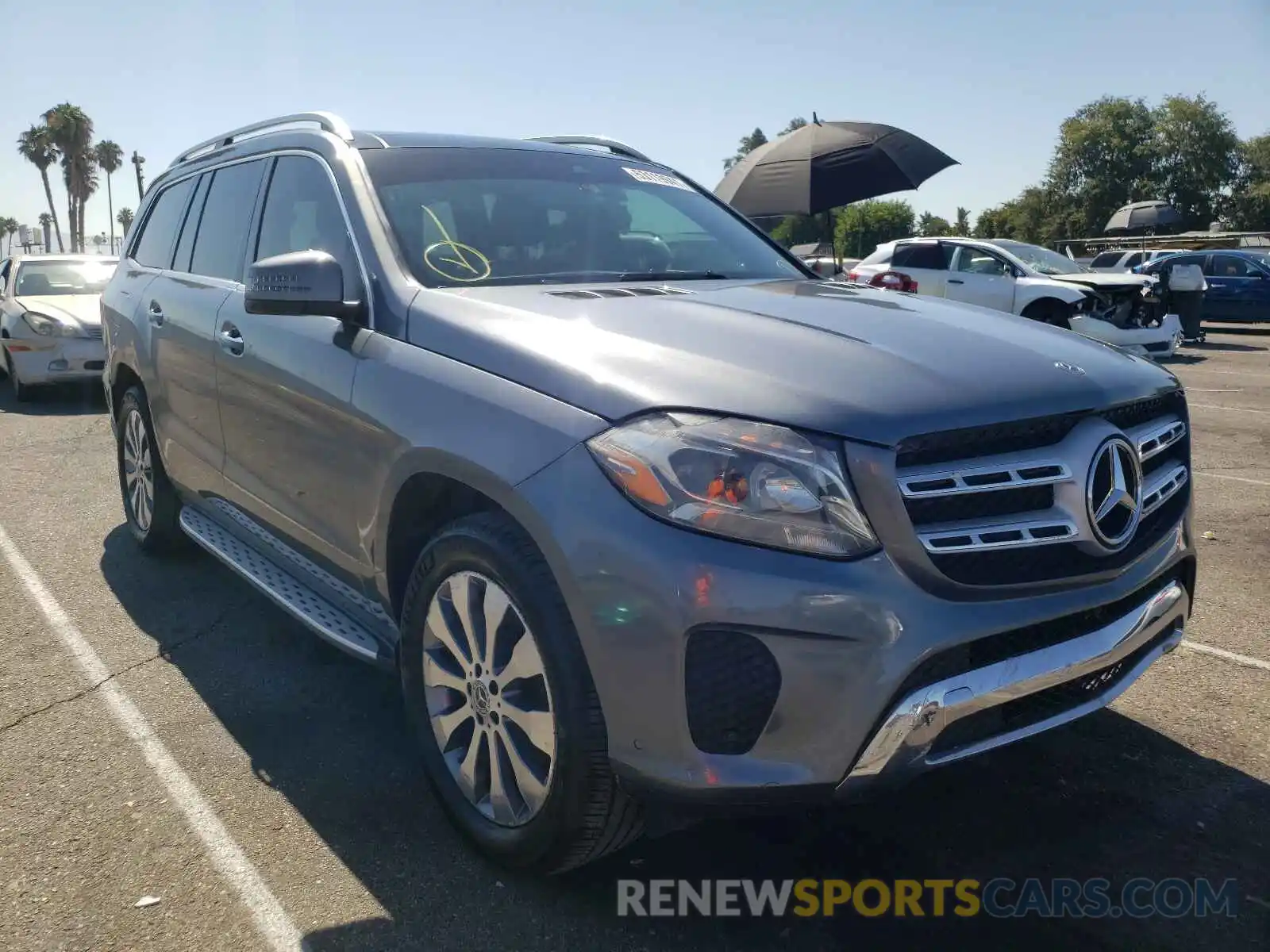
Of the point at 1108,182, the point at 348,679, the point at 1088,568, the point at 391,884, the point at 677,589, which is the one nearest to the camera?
the point at 677,589

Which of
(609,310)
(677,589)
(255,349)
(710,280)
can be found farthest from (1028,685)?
(255,349)

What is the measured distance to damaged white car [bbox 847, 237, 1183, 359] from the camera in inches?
581

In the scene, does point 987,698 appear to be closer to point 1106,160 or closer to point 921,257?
point 921,257

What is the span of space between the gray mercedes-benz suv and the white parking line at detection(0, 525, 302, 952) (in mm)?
477

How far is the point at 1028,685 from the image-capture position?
7.14 feet

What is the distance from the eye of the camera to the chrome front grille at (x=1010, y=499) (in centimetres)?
214

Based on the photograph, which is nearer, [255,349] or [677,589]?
[677,589]

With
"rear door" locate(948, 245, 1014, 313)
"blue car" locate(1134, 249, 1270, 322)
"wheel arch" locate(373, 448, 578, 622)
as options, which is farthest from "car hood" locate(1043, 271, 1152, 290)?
"wheel arch" locate(373, 448, 578, 622)

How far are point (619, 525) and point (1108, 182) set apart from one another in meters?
72.9

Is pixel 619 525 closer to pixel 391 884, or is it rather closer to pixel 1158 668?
pixel 391 884

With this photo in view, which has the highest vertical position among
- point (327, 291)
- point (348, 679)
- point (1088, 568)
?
point (327, 291)

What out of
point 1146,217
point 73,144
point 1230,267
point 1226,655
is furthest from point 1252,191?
point 73,144

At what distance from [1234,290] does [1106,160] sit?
52230 mm

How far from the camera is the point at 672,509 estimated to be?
2.11m
